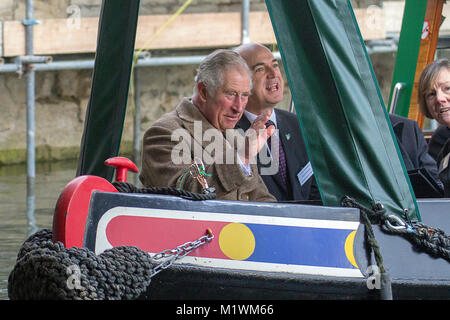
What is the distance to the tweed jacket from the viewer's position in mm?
3770

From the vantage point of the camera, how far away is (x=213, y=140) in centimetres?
396

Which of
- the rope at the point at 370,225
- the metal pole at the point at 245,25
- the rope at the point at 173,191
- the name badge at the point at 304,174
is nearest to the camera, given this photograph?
the rope at the point at 370,225

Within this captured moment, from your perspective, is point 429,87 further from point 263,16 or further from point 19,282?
point 263,16

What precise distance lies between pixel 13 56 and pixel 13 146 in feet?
3.59

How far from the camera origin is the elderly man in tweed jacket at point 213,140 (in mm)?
3779

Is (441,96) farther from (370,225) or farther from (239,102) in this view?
(370,225)

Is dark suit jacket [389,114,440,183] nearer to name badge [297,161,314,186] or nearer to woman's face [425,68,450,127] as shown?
woman's face [425,68,450,127]

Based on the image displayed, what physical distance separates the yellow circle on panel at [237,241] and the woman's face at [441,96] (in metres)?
2.10

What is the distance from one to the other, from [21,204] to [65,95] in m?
2.25
